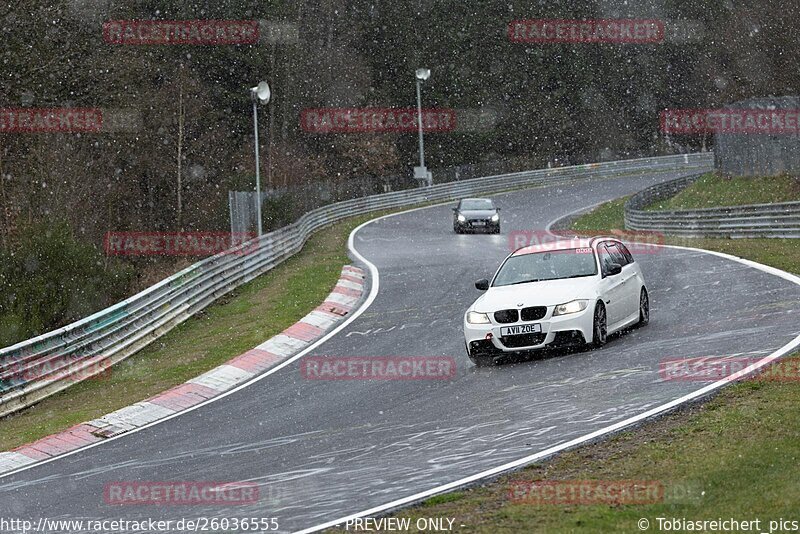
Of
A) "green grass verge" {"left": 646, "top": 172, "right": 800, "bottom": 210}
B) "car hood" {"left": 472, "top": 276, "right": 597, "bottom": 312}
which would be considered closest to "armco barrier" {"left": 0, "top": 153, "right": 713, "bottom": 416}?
"car hood" {"left": 472, "top": 276, "right": 597, "bottom": 312}

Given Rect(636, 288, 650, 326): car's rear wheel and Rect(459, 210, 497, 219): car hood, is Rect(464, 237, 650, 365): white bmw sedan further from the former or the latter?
Rect(459, 210, 497, 219): car hood

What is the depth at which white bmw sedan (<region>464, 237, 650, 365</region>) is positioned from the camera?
537 inches

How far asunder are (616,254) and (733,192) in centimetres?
2516

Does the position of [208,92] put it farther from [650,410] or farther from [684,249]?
[650,410]

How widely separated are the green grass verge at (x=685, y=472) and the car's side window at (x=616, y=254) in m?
5.28

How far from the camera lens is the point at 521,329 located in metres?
13.7

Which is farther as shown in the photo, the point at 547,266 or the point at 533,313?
the point at 547,266

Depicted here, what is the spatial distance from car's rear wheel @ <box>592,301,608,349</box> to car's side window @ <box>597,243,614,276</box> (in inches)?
29.0

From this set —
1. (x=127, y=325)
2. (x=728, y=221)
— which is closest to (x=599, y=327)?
(x=127, y=325)

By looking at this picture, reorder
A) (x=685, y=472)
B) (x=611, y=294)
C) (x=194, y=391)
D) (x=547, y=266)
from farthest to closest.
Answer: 1. (x=194, y=391)
2. (x=547, y=266)
3. (x=611, y=294)
4. (x=685, y=472)

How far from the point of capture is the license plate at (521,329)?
535 inches

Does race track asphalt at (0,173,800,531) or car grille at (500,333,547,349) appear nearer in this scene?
race track asphalt at (0,173,800,531)

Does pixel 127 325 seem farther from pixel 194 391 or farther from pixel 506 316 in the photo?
pixel 506 316

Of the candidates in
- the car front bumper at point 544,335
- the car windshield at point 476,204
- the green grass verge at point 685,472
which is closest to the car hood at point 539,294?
the car front bumper at point 544,335
